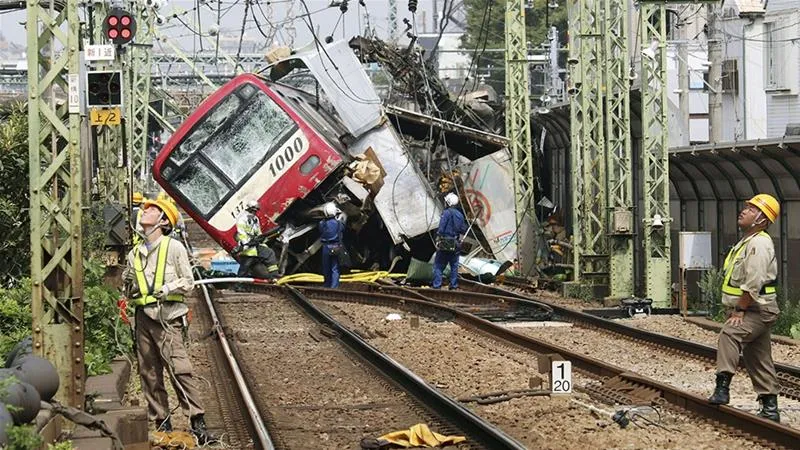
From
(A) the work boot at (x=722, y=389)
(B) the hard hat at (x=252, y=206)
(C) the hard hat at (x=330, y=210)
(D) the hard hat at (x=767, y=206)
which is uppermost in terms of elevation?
(B) the hard hat at (x=252, y=206)

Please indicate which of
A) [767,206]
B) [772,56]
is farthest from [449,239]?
[772,56]

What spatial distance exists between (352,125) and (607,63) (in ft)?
26.5

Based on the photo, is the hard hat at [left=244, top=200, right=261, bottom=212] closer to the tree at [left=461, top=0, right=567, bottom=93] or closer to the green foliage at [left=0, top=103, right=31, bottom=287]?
the green foliage at [left=0, top=103, right=31, bottom=287]

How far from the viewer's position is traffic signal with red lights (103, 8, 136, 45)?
21.0m

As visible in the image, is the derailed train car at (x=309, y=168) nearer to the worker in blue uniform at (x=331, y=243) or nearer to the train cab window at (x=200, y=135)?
the train cab window at (x=200, y=135)

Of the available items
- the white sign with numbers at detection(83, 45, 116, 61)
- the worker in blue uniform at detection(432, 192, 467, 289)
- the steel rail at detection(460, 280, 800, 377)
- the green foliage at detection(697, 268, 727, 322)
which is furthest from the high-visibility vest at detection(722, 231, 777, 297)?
the worker in blue uniform at detection(432, 192, 467, 289)

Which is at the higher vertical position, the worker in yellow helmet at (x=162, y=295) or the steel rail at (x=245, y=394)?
the worker in yellow helmet at (x=162, y=295)

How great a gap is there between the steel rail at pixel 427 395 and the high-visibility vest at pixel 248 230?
7.89 meters

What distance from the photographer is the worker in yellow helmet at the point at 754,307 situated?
423 inches

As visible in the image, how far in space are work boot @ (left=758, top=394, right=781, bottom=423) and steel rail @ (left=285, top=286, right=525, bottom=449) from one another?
2086 mm

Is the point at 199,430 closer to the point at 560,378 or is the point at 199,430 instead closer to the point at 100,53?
the point at 560,378

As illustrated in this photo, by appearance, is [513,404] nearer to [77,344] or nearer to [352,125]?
[77,344]

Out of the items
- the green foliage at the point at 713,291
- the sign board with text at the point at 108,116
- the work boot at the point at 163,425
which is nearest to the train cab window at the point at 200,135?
the sign board with text at the point at 108,116

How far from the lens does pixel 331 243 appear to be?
87.7 ft
